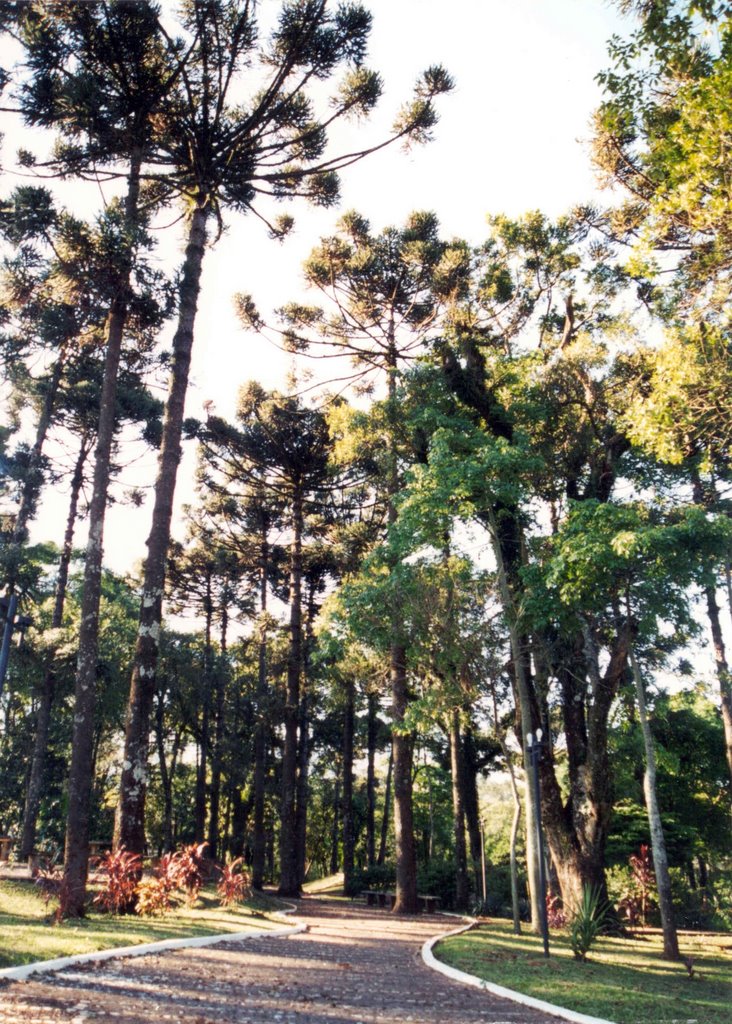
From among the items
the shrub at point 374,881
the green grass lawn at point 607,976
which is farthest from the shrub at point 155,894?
the shrub at point 374,881

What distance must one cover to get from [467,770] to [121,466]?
63.1 ft

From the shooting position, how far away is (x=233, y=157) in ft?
50.1

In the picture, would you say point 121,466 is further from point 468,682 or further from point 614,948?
point 614,948

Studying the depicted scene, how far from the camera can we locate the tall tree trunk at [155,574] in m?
11.6

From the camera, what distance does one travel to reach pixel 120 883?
431 inches

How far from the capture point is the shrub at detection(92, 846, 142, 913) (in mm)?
10883

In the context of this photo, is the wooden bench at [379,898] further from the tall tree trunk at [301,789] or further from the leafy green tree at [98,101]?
the leafy green tree at [98,101]

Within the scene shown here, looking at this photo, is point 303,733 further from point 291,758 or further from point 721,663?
point 721,663

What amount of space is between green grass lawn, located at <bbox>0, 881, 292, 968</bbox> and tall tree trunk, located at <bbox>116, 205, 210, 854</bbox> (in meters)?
1.49

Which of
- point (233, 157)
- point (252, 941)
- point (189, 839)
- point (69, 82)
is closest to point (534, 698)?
point (252, 941)

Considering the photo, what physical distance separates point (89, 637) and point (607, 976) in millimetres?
9540

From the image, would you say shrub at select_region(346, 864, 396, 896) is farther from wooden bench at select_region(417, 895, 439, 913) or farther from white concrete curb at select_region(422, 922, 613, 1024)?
white concrete curb at select_region(422, 922, 613, 1024)

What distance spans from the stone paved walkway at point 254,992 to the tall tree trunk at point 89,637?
124 inches

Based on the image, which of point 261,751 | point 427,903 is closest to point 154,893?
point 427,903
